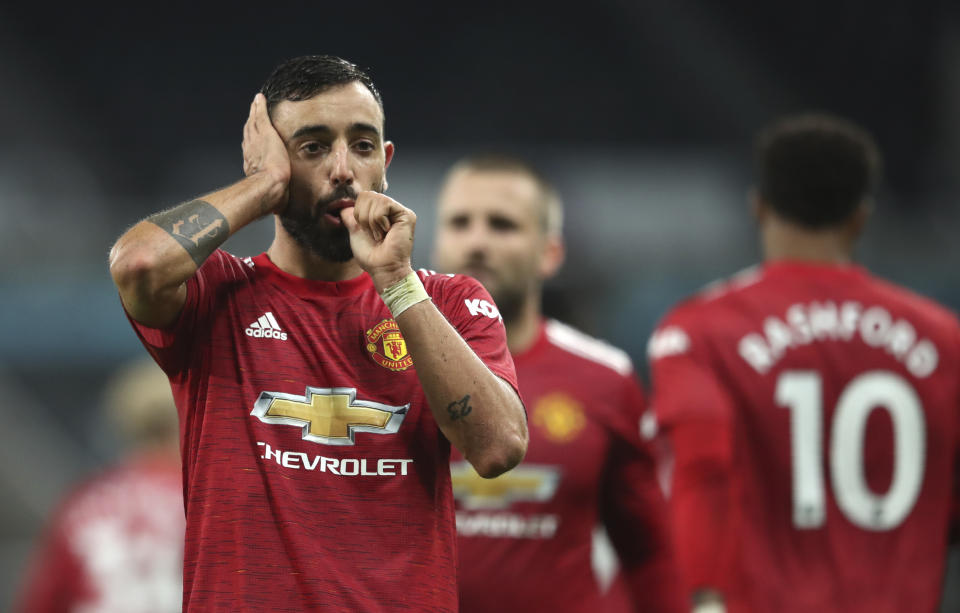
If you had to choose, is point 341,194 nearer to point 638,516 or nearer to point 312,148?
point 312,148

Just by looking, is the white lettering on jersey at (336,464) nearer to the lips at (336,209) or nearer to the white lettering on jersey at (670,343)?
the lips at (336,209)

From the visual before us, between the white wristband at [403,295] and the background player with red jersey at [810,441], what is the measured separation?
1.66 m

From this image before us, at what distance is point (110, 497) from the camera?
6039mm

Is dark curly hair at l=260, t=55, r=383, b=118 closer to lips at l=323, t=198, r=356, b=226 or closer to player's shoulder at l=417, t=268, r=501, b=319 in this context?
lips at l=323, t=198, r=356, b=226

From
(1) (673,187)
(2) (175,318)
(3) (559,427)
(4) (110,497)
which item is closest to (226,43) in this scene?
(1) (673,187)

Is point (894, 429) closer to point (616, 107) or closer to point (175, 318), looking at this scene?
point (175, 318)

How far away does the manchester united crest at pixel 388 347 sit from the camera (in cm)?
290

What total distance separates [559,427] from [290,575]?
6.64 ft

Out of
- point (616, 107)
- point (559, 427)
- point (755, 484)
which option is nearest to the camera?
point (755, 484)

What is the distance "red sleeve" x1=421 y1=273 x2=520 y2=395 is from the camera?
2.90 meters

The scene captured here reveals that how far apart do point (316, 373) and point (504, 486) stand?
1.73 meters

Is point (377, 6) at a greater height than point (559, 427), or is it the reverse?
point (377, 6)

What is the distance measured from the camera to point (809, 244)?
180 inches

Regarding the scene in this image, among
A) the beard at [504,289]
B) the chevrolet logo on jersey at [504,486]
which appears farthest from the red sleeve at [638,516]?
the beard at [504,289]
